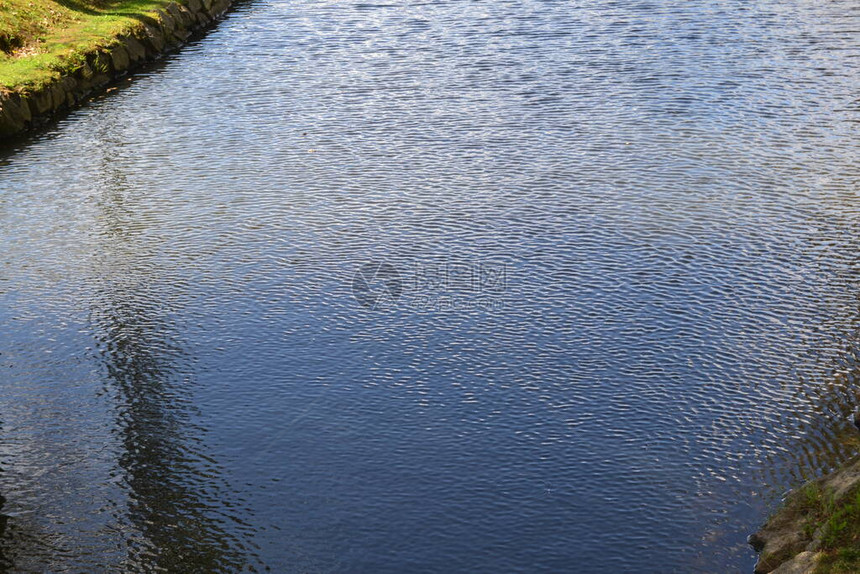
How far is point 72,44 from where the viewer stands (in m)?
27.9

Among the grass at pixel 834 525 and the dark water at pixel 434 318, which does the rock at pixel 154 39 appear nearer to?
the dark water at pixel 434 318

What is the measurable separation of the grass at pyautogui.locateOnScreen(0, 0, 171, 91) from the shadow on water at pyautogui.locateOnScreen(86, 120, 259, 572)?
987 cm

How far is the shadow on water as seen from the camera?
1015cm

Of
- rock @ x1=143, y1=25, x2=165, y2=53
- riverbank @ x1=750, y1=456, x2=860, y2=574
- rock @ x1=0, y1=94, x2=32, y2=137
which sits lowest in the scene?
rock @ x1=143, y1=25, x2=165, y2=53

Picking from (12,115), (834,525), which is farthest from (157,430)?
(12,115)

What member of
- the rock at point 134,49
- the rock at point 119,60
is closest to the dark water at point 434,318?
the rock at point 119,60

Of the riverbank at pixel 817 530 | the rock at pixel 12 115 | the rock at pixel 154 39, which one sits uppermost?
the riverbank at pixel 817 530

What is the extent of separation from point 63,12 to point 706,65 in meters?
18.8

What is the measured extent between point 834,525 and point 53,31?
2639 cm

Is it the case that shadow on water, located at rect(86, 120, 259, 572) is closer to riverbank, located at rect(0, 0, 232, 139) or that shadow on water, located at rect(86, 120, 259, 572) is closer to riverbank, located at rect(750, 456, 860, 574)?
riverbank, located at rect(750, 456, 860, 574)

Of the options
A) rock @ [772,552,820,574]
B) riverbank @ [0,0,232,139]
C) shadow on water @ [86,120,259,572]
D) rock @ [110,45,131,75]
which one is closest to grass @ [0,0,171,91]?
riverbank @ [0,0,232,139]

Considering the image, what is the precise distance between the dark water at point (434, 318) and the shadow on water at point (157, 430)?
42 mm

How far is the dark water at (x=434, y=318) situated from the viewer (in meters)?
10.4

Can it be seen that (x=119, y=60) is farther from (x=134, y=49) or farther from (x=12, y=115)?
(x=12, y=115)
